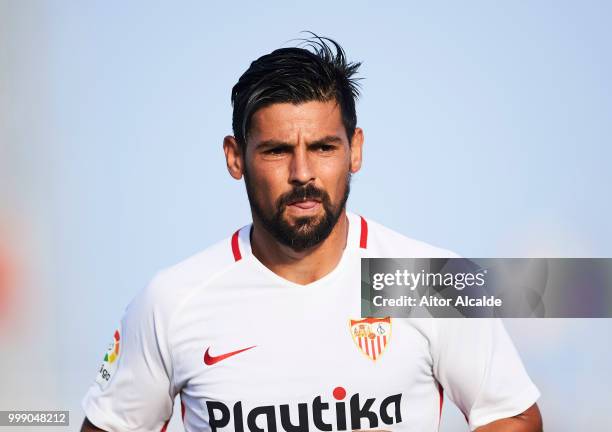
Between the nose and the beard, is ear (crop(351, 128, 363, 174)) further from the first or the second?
the nose

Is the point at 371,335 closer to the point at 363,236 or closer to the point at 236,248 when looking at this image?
the point at 363,236

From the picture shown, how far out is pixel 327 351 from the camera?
11.4ft

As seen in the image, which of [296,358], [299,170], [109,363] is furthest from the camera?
[109,363]

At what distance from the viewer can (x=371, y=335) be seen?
348 cm

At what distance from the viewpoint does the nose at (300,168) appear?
10.8 feet

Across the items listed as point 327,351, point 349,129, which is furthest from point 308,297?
point 349,129

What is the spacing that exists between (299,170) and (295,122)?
0.20 m

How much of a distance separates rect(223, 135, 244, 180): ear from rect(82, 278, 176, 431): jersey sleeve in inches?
22.1

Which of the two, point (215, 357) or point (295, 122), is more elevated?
point (295, 122)

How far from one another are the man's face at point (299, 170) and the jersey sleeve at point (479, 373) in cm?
64

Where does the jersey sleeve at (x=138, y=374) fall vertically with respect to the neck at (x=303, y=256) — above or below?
below

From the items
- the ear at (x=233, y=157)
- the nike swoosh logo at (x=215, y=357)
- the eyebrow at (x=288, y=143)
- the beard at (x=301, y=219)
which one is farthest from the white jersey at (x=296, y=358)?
the eyebrow at (x=288, y=143)

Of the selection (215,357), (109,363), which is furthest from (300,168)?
(109,363)

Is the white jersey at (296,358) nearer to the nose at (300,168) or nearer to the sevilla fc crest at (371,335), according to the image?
the sevilla fc crest at (371,335)
